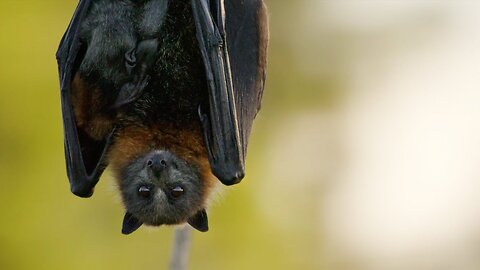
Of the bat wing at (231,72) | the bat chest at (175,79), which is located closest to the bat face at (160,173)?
the bat chest at (175,79)

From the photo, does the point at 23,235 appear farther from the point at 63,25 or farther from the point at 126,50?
the point at 126,50

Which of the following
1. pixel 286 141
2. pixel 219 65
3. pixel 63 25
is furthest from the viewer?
pixel 286 141

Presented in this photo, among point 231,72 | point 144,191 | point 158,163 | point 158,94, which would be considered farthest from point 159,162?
point 231,72

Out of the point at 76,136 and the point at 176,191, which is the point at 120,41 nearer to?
the point at 76,136

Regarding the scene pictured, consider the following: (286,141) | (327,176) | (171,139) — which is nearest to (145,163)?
(171,139)

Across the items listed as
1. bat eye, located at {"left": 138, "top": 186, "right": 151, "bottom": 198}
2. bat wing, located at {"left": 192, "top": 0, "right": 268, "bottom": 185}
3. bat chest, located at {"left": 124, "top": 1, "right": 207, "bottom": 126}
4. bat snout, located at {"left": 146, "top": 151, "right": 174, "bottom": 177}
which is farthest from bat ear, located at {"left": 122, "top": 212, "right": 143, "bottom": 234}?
bat wing, located at {"left": 192, "top": 0, "right": 268, "bottom": 185}
